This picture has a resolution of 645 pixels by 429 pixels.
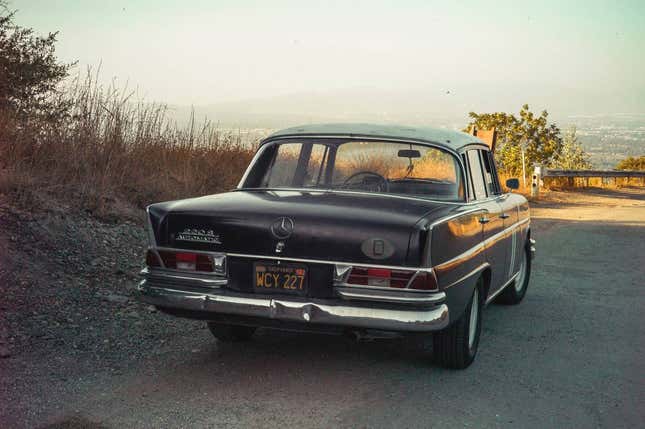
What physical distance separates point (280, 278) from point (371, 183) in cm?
134

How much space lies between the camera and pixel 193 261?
494 cm

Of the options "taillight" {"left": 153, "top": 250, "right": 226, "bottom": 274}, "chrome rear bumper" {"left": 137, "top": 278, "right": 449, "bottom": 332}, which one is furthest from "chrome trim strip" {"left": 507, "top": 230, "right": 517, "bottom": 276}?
"taillight" {"left": 153, "top": 250, "right": 226, "bottom": 274}

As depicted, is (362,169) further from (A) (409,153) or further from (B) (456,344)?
(B) (456,344)

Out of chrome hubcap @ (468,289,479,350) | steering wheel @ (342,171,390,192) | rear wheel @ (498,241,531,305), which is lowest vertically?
rear wheel @ (498,241,531,305)

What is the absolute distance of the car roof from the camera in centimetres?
595

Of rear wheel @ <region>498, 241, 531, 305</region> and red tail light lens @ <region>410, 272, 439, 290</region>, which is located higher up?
red tail light lens @ <region>410, 272, 439, 290</region>

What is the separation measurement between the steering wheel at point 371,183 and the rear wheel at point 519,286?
235cm

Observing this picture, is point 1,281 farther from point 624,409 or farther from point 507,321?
point 624,409

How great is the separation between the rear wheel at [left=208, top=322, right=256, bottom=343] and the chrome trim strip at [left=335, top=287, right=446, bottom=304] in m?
1.54

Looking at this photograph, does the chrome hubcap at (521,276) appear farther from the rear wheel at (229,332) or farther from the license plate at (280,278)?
the license plate at (280,278)

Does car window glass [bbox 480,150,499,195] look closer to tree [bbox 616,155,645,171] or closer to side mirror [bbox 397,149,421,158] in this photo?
side mirror [bbox 397,149,421,158]

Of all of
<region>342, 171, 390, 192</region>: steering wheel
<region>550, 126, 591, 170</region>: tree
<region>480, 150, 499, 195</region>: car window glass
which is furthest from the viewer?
<region>550, 126, 591, 170</region>: tree

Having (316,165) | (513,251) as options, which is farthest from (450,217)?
(513,251)

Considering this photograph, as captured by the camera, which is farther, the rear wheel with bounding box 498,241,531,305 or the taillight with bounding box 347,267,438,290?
the rear wheel with bounding box 498,241,531,305
